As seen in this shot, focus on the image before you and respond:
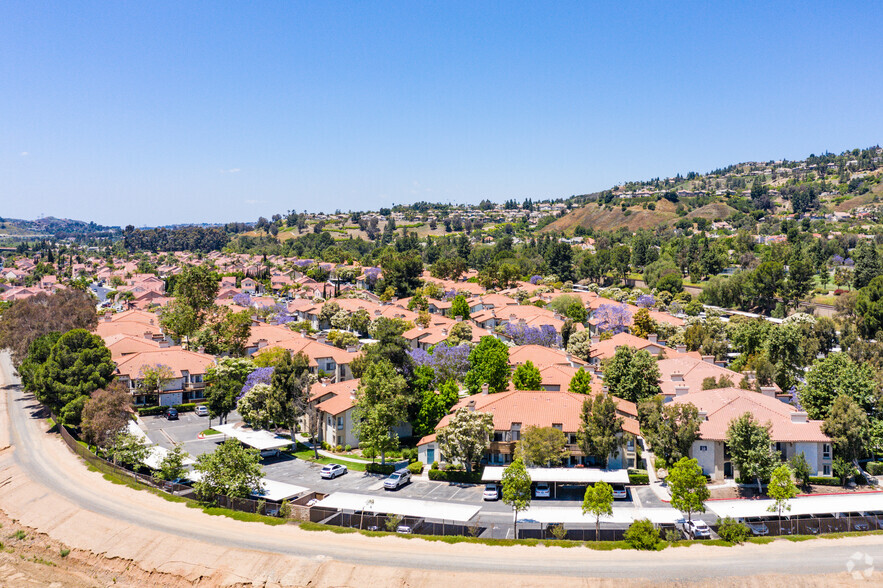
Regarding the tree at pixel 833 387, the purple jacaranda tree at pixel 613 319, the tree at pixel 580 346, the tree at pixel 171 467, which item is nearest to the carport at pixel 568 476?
the tree at pixel 833 387

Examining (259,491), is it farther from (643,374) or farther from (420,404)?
(643,374)

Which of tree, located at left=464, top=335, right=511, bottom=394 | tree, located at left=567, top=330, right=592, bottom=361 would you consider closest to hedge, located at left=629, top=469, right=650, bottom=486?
tree, located at left=464, top=335, right=511, bottom=394

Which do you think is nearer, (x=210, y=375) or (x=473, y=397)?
(x=473, y=397)

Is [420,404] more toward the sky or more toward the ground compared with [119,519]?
more toward the sky

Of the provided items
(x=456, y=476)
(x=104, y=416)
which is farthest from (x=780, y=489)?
(x=104, y=416)

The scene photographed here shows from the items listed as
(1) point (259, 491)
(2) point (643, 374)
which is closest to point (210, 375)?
(1) point (259, 491)

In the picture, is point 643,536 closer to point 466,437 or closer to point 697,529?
point 697,529

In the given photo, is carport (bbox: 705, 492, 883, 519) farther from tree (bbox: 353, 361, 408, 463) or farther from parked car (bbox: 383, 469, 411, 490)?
tree (bbox: 353, 361, 408, 463)
